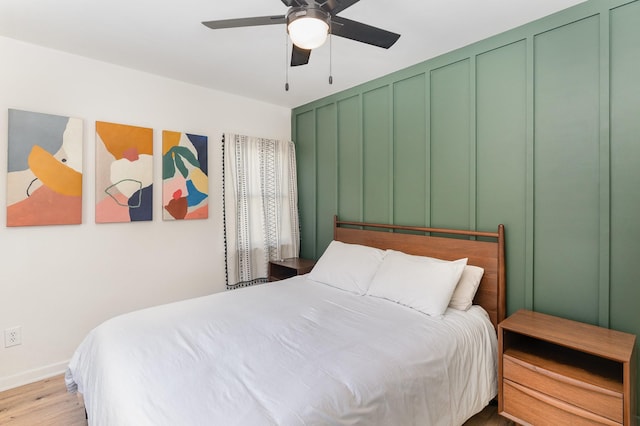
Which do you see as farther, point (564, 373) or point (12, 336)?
point (12, 336)

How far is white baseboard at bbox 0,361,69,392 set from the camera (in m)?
2.31

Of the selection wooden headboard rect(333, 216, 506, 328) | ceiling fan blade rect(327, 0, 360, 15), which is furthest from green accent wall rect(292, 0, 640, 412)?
ceiling fan blade rect(327, 0, 360, 15)

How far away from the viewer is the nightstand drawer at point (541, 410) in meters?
1.56

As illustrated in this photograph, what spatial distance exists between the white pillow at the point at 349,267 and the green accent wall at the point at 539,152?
0.45 meters

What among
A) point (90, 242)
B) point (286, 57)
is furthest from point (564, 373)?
point (90, 242)

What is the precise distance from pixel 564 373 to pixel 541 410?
241 mm

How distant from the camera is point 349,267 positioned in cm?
271

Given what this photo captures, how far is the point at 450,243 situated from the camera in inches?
97.3

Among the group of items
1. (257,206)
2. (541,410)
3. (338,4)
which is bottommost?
(541,410)

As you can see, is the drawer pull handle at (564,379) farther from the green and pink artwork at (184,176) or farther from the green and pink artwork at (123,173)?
the green and pink artwork at (123,173)

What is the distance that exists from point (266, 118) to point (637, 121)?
3.20 metres

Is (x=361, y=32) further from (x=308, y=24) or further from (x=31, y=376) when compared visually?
(x=31, y=376)

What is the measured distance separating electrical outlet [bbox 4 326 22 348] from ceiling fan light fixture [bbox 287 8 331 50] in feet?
9.40

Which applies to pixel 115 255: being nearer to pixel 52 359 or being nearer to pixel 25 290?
pixel 25 290
